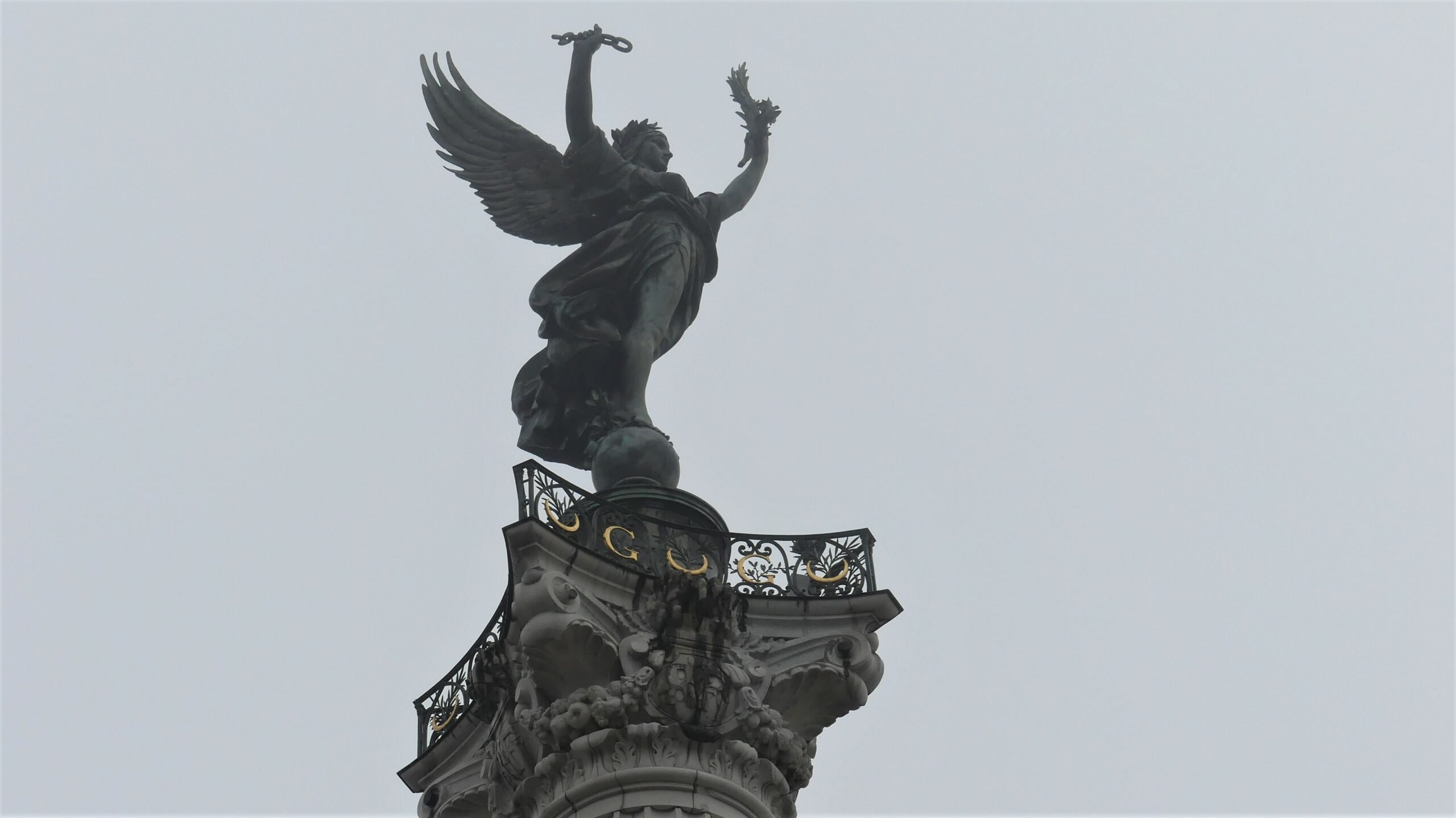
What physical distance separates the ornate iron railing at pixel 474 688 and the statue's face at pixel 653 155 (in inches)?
277

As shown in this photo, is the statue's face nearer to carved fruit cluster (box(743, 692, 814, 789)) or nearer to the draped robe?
the draped robe

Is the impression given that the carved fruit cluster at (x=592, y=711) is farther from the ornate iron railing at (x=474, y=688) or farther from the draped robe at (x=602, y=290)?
the draped robe at (x=602, y=290)

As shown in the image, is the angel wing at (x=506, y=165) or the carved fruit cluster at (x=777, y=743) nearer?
the carved fruit cluster at (x=777, y=743)

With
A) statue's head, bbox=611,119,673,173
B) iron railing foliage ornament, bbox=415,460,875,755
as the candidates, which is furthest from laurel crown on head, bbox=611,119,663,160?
iron railing foliage ornament, bbox=415,460,875,755

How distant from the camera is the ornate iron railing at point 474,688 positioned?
731 inches

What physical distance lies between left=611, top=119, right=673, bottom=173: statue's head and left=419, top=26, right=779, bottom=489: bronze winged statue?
15mm

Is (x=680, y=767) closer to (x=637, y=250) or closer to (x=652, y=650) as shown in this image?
(x=652, y=650)

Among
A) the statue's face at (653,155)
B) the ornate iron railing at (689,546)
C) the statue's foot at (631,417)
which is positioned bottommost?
the ornate iron railing at (689,546)

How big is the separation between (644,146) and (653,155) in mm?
196

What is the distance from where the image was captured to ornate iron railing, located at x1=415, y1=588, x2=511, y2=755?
18562 millimetres

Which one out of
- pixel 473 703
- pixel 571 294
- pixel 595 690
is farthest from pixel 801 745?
pixel 571 294

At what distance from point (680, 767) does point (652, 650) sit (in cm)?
113

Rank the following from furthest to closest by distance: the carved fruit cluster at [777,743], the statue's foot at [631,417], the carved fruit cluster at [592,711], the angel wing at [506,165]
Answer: the angel wing at [506,165], the statue's foot at [631,417], the carved fruit cluster at [777,743], the carved fruit cluster at [592,711]

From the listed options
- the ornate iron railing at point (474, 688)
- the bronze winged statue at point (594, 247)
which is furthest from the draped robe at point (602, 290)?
the ornate iron railing at point (474, 688)
